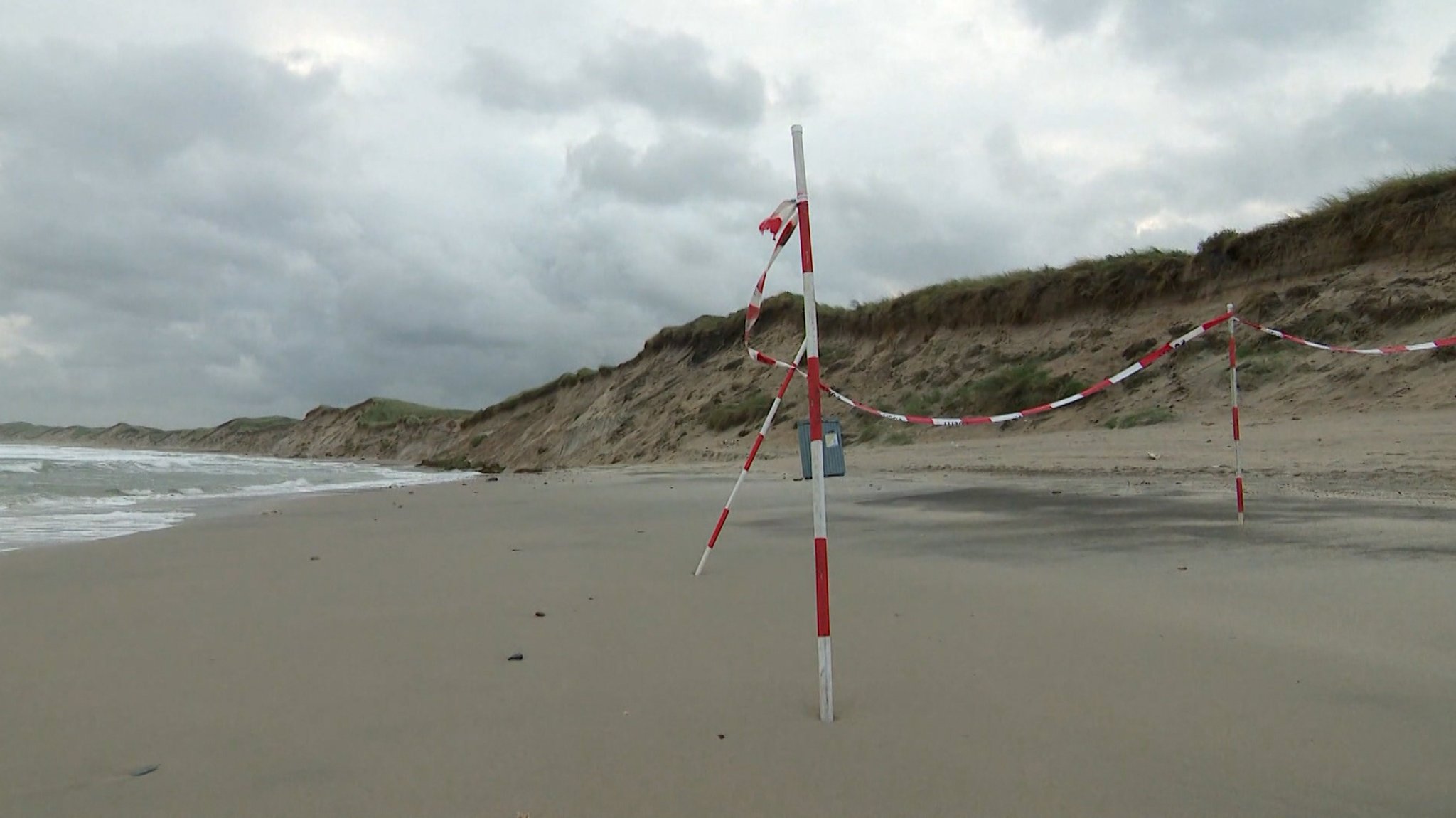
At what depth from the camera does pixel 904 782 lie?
7.20 ft

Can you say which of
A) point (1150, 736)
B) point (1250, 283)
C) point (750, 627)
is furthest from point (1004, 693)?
point (1250, 283)

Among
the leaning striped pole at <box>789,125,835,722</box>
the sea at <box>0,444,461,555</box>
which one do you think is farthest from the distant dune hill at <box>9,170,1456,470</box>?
the leaning striped pole at <box>789,125,835,722</box>

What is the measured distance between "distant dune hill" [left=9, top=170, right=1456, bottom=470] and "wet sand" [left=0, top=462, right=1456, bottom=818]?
972cm

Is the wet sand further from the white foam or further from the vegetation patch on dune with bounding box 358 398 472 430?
the vegetation patch on dune with bounding box 358 398 472 430

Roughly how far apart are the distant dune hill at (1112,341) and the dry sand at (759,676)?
9411 mm

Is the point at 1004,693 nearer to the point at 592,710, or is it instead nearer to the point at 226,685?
the point at 592,710

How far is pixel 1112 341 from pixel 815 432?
19.1 metres

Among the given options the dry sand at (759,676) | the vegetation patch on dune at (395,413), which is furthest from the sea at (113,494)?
the vegetation patch on dune at (395,413)

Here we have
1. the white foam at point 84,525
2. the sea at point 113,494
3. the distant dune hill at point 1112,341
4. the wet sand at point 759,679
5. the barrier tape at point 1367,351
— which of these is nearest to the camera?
the wet sand at point 759,679

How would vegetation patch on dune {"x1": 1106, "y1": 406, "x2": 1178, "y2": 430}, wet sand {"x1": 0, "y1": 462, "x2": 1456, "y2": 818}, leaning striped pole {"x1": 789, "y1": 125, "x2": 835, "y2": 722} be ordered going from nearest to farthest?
wet sand {"x1": 0, "y1": 462, "x2": 1456, "y2": 818}, leaning striped pole {"x1": 789, "y1": 125, "x2": 835, "y2": 722}, vegetation patch on dune {"x1": 1106, "y1": 406, "x2": 1178, "y2": 430}

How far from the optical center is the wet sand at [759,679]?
2.18 meters

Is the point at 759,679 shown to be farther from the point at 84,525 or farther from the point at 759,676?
the point at 84,525

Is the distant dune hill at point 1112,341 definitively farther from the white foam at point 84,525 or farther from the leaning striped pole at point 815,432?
the white foam at point 84,525

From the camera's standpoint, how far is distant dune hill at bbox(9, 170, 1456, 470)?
1420 centimetres
